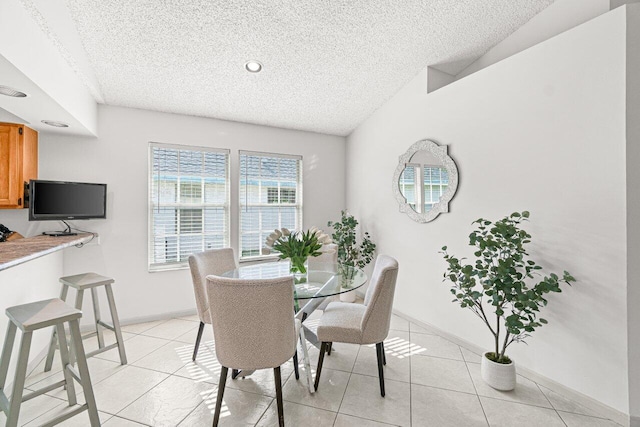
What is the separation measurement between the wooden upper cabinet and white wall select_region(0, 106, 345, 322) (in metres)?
0.34

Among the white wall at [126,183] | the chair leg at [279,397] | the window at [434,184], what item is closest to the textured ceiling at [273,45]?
the white wall at [126,183]

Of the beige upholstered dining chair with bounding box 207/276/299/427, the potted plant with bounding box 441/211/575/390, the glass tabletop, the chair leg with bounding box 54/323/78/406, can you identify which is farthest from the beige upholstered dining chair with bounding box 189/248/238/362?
the potted plant with bounding box 441/211/575/390

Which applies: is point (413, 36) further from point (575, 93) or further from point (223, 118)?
point (223, 118)

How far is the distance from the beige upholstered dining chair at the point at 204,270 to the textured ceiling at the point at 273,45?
1779 millimetres

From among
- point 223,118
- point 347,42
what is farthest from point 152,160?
point 347,42

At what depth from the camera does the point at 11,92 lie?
76.1 inches

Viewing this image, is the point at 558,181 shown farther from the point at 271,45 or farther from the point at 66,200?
the point at 66,200

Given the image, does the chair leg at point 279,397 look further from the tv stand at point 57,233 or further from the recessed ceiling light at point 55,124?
the recessed ceiling light at point 55,124

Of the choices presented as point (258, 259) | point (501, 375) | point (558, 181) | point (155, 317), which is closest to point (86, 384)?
point (155, 317)

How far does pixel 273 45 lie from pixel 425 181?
2059 mm

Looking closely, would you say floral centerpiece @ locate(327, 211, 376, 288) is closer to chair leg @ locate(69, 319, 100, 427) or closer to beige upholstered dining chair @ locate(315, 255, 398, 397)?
beige upholstered dining chair @ locate(315, 255, 398, 397)

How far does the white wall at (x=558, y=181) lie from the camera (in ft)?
6.08

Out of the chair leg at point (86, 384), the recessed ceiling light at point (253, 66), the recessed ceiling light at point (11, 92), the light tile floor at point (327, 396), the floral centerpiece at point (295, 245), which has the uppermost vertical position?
the recessed ceiling light at point (253, 66)

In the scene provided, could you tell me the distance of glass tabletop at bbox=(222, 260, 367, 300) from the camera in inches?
85.7
